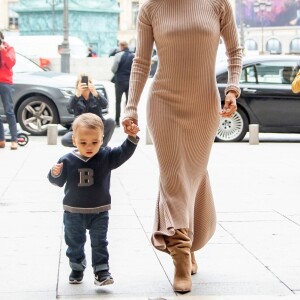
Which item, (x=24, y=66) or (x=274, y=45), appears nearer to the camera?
(x=24, y=66)

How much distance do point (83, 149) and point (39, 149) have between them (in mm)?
9444

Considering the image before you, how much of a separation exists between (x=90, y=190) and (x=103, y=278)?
0.50 meters

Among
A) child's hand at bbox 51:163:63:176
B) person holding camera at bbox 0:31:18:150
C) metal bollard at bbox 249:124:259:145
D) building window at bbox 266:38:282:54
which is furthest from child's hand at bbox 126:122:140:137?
building window at bbox 266:38:282:54

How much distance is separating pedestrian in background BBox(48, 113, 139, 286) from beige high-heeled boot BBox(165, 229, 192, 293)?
37 centimetres

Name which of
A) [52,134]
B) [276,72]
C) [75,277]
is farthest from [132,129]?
[276,72]

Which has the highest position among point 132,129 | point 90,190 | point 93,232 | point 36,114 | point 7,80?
point 132,129

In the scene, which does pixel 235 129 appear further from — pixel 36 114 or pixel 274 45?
pixel 274 45

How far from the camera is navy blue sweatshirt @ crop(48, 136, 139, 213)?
17.5 ft

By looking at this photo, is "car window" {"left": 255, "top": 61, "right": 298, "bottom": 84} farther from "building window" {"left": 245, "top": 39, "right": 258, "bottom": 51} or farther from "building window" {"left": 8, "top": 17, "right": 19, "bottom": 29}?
"building window" {"left": 245, "top": 39, "right": 258, "bottom": 51}

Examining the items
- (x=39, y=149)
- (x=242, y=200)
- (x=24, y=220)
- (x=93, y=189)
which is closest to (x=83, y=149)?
(x=93, y=189)

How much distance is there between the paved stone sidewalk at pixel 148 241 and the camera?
5.40 meters

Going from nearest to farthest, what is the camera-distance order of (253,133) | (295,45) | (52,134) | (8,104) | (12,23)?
(8,104) < (52,134) < (253,133) < (12,23) < (295,45)

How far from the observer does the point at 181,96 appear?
5.30 meters

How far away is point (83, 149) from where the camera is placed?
17.3 feet
